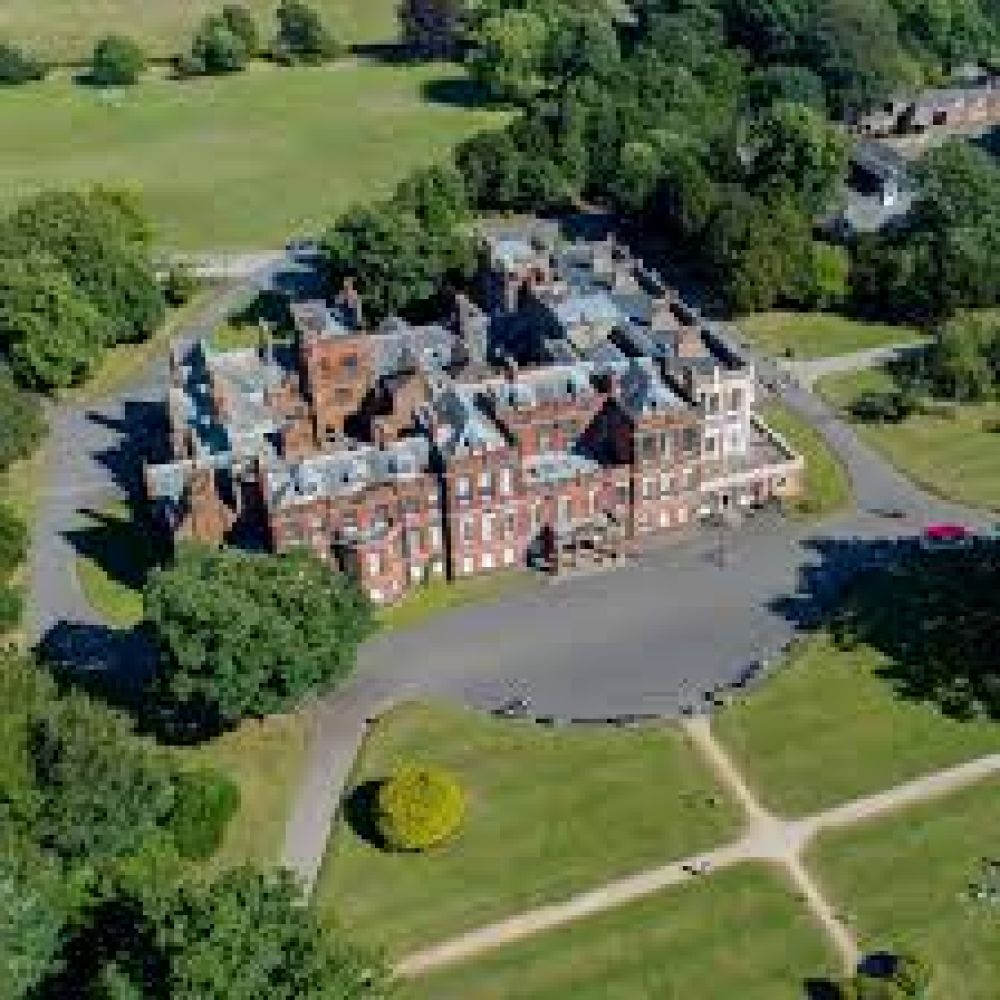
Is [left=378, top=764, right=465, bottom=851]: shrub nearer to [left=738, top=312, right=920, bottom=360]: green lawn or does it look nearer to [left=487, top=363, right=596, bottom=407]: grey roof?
[left=487, top=363, right=596, bottom=407]: grey roof

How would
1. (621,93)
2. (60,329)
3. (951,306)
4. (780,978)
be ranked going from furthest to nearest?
(621,93), (951,306), (60,329), (780,978)

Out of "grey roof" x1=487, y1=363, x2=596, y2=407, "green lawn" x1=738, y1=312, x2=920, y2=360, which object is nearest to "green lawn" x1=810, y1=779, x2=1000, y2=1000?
"grey roof" x1=487, y1=363, x2=596, y2=407

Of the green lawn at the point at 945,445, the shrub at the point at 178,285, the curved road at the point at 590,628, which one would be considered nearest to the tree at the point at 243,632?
the curved road at the point at 590,628

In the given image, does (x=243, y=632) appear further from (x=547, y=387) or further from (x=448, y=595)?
(x=547, y=387)

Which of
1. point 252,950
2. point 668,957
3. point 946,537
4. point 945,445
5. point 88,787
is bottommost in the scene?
point 668,957

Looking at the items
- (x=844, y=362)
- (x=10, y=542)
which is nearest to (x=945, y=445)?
(x=844, y=362)

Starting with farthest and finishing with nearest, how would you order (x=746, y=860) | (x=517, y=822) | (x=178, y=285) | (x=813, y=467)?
(x=178, y=285) < (x=813, y=467) < (x=517, y=822) < (x=746, y=860)

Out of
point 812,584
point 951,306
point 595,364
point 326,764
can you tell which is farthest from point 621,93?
point 326,764

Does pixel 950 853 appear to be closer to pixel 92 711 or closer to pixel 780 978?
pixel 780 978
